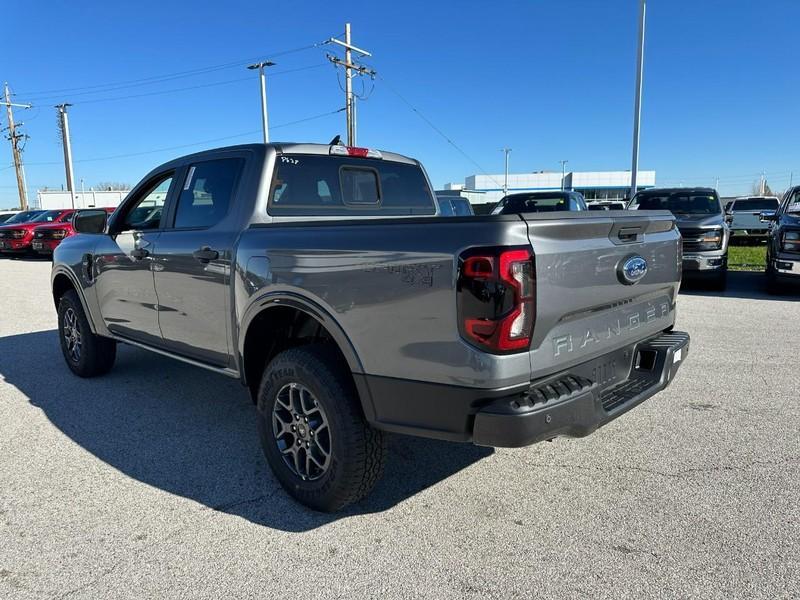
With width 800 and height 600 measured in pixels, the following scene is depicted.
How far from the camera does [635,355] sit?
3.12 m

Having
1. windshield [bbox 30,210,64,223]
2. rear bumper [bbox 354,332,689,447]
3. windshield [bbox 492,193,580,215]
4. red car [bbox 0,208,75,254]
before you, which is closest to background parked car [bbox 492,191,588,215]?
windshield [bbox 492,193,580,215]

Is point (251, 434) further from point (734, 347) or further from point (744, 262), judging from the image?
point (744, 262)

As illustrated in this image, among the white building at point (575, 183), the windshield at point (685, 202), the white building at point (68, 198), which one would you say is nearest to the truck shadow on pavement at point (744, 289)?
the windshield at point (685, 202)

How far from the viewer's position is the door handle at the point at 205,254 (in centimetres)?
354

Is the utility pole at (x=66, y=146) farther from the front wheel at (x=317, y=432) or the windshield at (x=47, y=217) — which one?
the front wheel at (x=317, y=432)

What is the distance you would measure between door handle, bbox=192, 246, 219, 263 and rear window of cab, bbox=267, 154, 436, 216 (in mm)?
424

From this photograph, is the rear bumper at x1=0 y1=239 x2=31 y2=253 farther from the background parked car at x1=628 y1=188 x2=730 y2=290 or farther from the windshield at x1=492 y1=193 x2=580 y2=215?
the background parked car at x1=628 y1=188 x2=730 y2=290

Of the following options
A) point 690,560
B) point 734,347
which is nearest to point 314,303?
point 690,560

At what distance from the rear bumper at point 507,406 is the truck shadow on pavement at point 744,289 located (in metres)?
8.29

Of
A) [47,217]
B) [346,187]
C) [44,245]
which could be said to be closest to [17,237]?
[44,245]

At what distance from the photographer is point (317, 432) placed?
296 cm

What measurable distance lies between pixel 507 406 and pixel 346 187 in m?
2.39

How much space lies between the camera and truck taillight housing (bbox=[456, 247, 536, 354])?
2.26 metres

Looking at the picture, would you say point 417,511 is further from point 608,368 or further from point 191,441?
point 191,441
